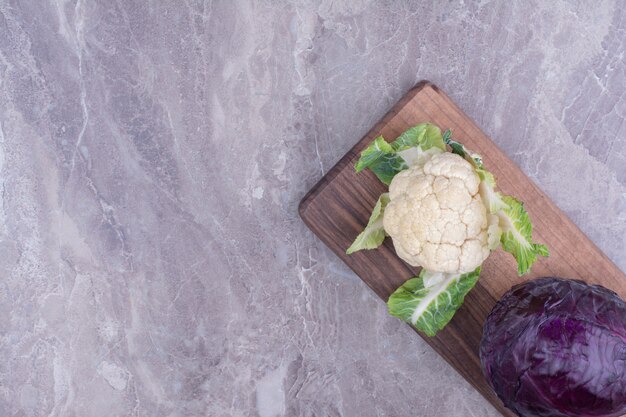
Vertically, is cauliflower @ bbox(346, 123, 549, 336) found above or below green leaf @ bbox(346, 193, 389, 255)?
above

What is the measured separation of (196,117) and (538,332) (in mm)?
826

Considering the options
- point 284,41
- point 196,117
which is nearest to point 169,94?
point 196,117

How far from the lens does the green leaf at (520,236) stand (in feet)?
3.69

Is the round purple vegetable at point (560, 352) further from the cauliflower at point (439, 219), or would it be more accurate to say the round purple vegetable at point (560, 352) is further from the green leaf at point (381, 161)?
the green leaf at point (381, 161)

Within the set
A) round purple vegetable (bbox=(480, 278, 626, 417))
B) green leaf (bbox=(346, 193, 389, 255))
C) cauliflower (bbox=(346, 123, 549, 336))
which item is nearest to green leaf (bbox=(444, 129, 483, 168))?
cauliflower (bbox=(346, 123, 549, 336))

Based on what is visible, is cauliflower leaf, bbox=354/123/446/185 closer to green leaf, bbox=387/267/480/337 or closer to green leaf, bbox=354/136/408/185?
green leaf, bbox=354/136/408/185

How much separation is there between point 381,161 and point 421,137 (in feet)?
0.30

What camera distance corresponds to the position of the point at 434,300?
122cm

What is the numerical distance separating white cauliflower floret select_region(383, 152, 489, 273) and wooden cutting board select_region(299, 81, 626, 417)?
0.10 m

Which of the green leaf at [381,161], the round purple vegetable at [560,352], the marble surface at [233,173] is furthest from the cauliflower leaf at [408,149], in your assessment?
the round purple vegetable at [560,352]

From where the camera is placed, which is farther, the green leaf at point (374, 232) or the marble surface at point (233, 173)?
the marble surface at point (233, 173)

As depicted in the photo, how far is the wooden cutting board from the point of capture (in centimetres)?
124

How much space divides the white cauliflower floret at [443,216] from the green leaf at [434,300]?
5 cm

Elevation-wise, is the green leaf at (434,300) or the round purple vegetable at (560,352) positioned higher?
the round purple vegetable at (560,352)
